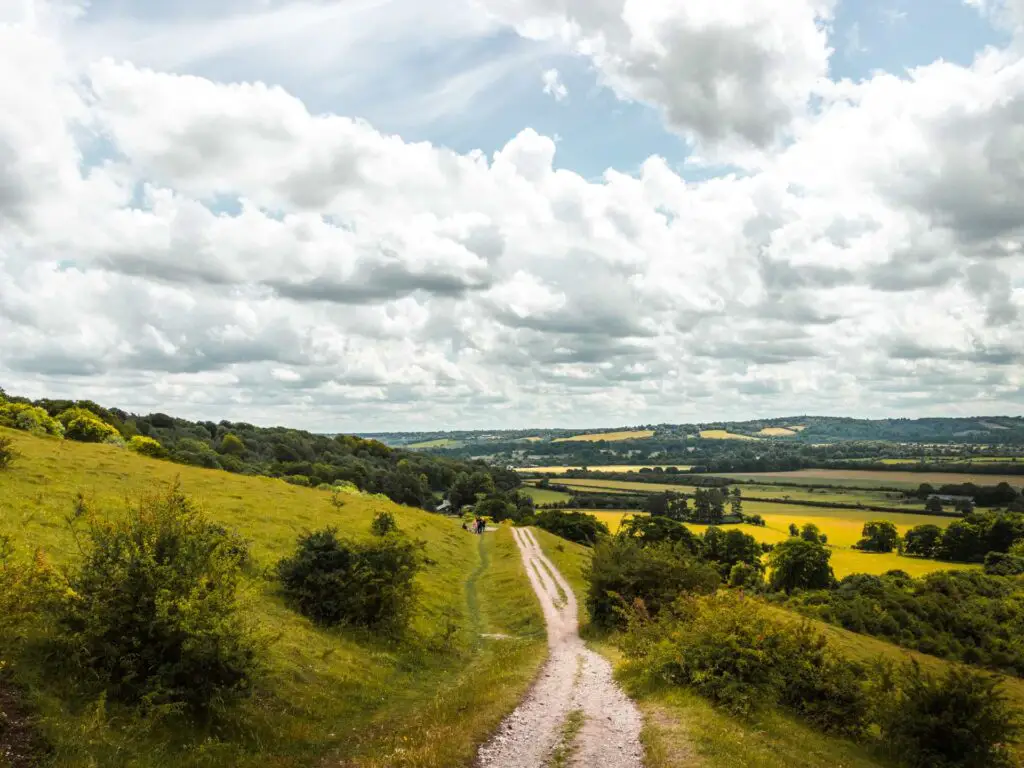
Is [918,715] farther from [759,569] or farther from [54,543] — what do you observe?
[759,569]

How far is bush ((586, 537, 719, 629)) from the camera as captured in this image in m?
34.1

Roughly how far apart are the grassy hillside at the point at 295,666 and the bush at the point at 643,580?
407 centimetres

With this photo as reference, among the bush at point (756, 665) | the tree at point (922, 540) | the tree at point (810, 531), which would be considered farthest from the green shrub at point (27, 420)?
the tree at point (922, 540)

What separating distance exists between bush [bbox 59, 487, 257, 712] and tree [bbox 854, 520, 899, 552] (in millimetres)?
131197

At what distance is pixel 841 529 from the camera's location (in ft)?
439

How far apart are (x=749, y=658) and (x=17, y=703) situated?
2108cm

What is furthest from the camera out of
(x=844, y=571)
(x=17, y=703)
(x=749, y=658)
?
(x=844, y=571)

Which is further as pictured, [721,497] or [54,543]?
[721,497]

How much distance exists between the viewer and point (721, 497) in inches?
6299

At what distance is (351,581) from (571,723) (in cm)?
1358

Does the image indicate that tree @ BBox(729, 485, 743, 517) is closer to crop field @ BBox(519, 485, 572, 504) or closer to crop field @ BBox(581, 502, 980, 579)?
crop field @ BBox(581, 502, 980, 579)

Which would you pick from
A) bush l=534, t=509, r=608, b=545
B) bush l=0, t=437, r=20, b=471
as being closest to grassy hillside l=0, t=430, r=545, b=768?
bush l=0, t=437, r=20, b=471

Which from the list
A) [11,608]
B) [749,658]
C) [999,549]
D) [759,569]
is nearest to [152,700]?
[11,608]

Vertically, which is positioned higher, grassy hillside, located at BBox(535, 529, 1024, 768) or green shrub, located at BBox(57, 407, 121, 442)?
green shrub, located at BBox(57, 407, 121, 442)
